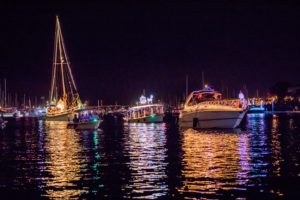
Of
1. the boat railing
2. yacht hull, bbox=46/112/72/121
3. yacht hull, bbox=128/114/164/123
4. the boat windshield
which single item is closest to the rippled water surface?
the boat railing

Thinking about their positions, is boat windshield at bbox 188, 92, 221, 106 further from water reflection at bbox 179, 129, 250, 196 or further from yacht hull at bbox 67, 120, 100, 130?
water reflection at bbox 179, 129, 250, 196

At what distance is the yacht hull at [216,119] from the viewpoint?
84.6m

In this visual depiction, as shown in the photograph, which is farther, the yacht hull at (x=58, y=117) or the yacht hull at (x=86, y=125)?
the yacht hull at (x=58, y=117)

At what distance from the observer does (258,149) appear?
45875mm

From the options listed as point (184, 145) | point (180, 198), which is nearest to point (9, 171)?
point (180, 198)

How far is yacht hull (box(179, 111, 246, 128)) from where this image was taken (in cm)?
8456

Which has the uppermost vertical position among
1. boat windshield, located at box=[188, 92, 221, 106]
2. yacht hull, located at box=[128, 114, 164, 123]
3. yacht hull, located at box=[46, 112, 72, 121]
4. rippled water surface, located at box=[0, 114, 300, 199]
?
boat windshield, located at box=[188, 92, 221, 106]

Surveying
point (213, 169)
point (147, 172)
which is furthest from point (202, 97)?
point (147, 172)

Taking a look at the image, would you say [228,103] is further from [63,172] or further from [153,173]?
[63,172]

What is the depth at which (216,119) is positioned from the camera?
8581 centimetres

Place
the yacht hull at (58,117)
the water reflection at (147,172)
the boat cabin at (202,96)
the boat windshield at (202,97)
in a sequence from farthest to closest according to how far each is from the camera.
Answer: the yacht hull at (58,117)
the boat cabin at (202,96)
the boat windshield at (202,97)
the water reflection at (147,172)

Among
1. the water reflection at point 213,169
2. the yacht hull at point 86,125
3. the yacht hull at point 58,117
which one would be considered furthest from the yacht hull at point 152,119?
the water reflection at point 213,169

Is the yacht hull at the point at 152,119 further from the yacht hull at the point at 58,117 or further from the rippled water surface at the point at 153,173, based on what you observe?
the rippled water surface at the point at 153,173

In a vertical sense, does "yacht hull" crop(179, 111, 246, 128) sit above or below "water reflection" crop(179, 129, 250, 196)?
above
